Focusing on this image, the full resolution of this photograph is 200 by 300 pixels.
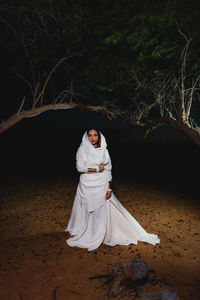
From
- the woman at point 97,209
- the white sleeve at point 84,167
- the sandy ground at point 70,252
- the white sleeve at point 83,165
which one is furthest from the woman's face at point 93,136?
the sandy ground at point 70,252

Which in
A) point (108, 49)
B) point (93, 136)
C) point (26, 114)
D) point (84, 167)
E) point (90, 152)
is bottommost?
point (84, 167)

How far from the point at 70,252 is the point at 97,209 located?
94cm

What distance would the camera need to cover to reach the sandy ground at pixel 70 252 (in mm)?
3268

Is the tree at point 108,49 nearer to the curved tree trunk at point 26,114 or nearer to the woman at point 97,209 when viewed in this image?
the curved tree trunk at point 26,114

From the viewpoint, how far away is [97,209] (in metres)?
4.41

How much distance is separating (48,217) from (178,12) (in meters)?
5.91

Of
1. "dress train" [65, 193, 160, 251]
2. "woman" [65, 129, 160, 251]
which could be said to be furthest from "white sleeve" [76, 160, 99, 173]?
"dress train" [65, 193, 160, 251]

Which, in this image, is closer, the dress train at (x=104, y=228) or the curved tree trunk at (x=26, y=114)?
the curved tree trunk at (x=26, y=114)

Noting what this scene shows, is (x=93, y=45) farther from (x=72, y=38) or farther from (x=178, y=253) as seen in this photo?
(x=178, y=253)

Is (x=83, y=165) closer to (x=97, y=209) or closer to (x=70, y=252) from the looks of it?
(x=97, y=209)

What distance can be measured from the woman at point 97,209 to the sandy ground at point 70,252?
0.63 feet

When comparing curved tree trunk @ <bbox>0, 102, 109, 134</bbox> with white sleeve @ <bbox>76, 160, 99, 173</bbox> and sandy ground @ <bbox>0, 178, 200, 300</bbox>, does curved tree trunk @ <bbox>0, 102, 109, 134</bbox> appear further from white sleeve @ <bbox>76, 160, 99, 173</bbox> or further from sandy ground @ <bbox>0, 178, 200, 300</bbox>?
sandy ground @ <bbox>0, 178, 200, 300</bbox>

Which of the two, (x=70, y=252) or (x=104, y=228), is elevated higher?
(x=104, y=228)

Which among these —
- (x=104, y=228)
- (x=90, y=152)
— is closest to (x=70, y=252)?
(x=104, y=228)
